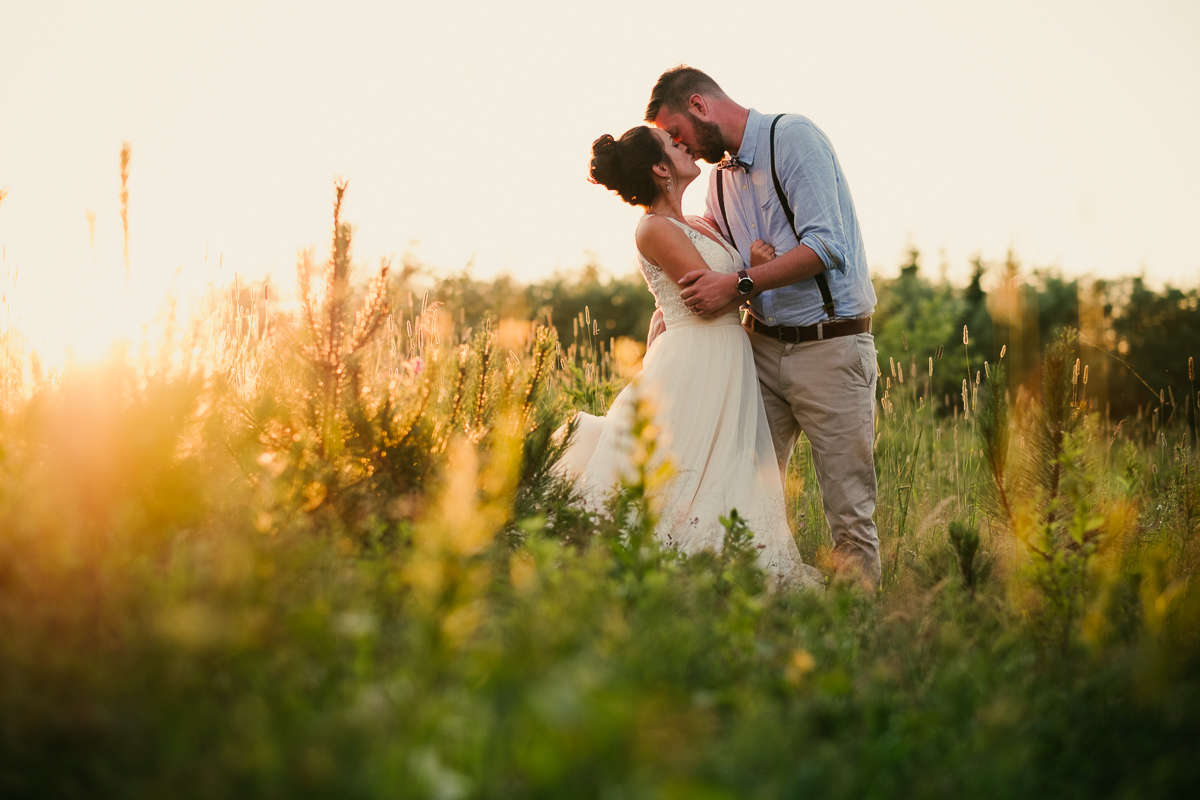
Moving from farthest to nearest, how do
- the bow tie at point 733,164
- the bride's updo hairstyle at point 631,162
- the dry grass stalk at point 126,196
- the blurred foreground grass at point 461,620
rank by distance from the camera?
1. the bride's updo hairstyle at point 631,162
2. the bow tie at point 733,164
3. the dry grass stalk at point 126,196
4. the blurred foreground grass at point 461,620

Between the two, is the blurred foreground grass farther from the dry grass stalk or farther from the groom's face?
the groom's face

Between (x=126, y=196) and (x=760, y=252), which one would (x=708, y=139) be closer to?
(x=760, y=252)

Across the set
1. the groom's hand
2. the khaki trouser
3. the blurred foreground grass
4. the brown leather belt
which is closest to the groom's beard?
the groom's hand

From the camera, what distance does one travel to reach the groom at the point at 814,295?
3330mm

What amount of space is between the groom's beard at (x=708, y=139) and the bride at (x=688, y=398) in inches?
6.1

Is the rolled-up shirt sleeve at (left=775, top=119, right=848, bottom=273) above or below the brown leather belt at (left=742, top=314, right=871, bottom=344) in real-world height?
above

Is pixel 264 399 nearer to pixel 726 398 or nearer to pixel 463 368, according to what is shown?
pixel 463 368

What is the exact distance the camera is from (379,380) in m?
2.53

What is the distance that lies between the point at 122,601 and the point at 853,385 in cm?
294

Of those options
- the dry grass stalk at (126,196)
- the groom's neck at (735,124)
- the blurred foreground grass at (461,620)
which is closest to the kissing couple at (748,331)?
the groom's neck at (735,124)

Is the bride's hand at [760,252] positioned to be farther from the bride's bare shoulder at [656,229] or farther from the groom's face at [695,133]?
the groom's face at [695,133]

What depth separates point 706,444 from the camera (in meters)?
3.54

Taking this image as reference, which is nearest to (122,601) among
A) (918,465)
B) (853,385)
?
(853,385)

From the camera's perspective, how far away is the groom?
131 inches
